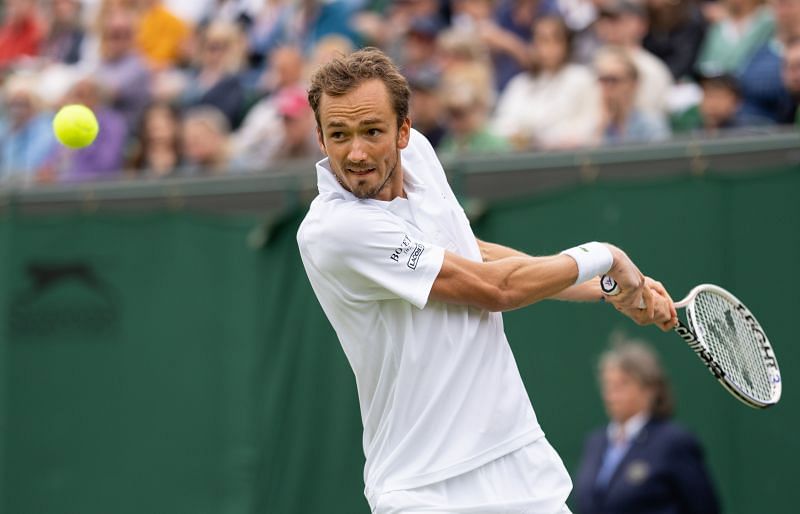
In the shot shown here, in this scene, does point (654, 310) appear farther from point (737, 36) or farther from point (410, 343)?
point (737, 36)

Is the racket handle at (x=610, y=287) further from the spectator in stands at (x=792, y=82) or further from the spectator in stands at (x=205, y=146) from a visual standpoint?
the spectator in stands at (x=205, y=146)

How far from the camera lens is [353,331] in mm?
4684

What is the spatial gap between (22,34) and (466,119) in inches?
278

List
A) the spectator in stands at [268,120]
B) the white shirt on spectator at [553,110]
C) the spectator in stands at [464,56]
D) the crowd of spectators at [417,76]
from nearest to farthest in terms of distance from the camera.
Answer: the crowd of spectators at [417,76] → the white shirt on spectator at [553,110] → the spectator in stands at [464,56] → the spectator in stands at [268,120]

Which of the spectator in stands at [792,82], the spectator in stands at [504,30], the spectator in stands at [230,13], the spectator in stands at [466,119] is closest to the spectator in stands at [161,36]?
the spectator in stands at [230,13]

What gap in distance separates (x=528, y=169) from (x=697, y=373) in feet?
5.28

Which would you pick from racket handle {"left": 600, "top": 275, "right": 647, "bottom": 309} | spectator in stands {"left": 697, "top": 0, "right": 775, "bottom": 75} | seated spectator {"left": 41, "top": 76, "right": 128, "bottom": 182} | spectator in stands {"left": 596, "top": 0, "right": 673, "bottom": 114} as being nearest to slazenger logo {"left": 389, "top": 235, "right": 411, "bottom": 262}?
racket handle {"left": 600, "top": 275, "right": 647, "bottom": 309}

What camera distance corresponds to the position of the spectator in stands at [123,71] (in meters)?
12.1

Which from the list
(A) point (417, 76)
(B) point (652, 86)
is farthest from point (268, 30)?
(B) point (652, 86)

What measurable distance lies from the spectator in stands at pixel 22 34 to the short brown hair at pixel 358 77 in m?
10.9

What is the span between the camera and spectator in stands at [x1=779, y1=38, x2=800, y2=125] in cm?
809

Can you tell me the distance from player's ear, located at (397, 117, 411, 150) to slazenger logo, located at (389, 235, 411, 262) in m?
0.33

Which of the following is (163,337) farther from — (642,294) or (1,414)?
(642,294)

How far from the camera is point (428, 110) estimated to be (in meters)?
9.79
